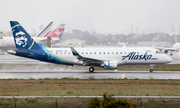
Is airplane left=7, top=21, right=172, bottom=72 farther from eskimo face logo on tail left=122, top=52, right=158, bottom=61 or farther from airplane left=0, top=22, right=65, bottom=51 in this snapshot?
airplane left=0, top=22, right=65, bottom=51

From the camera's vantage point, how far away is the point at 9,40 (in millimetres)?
95750

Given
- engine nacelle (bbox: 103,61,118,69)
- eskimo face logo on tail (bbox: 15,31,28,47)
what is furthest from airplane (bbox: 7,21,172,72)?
engine nacelle (bbox: 103,61,118,69)

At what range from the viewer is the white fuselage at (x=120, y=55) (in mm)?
36844

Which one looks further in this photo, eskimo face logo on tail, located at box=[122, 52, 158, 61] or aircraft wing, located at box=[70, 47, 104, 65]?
eskimo face logo on tail, located at box=[122, 52, 158, 61]

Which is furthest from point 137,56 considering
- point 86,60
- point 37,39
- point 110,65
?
point 37,39

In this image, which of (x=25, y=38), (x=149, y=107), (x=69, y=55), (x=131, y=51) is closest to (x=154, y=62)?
(x=131, y=51)

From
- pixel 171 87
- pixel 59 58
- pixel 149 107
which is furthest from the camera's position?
pixel 59 58

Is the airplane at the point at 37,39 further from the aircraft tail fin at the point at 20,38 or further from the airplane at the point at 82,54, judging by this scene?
the airplane at the point at 82,54

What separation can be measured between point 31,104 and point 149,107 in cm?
754

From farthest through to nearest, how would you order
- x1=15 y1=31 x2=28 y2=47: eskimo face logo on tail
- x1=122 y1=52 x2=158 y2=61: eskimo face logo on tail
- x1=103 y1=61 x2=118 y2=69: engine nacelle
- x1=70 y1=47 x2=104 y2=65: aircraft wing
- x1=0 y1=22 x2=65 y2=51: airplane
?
1. x1=0 y1=22 x2=65 y2=51: airplane
2. x1=15 y1=31 x2=28 y2=47: eskimo face logo on tail
3. x1=122 y1=52 x2=158 y2=61: eskimo face logo on tail
4. x1=70 y1=47 x2=104 y2=65: aircraft wing
5. x1=103 y1=61 x2=118 y2=69: engine nacelle

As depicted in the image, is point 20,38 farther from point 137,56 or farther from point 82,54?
point 137,56

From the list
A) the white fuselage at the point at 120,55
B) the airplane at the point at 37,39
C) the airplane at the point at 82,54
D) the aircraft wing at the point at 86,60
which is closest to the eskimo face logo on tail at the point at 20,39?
the airplane at the point at 82,54

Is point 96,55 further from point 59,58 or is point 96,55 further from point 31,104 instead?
point 31,104

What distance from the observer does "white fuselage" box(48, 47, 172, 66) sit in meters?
36.8
